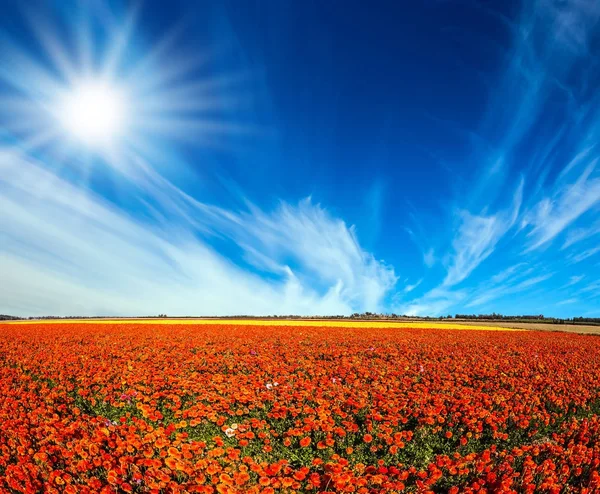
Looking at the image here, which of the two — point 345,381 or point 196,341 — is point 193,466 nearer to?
point 345,381

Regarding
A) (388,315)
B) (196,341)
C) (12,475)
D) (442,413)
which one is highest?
(388,315)

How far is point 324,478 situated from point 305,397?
161 inches

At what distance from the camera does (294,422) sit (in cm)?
804

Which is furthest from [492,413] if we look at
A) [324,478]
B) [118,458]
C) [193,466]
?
[118,458]

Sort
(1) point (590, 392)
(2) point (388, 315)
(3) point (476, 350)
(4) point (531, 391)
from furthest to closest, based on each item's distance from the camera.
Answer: (2) point (388, 315) < (3) point (476, 350) < (1) point (590, 392) < (4) point (531, 391)

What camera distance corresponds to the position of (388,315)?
3329 inches

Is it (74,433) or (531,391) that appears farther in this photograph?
(531,391)

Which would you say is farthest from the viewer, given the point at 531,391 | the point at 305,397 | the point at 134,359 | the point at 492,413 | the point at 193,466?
the point at 134,359

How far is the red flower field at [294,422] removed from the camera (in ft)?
17.5

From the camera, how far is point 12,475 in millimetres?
5586

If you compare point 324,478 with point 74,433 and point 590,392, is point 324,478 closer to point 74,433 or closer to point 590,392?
point 74,433

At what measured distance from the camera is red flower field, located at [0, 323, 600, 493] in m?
5.33

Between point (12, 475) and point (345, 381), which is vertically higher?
point (345, 381)

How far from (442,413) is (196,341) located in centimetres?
1382
